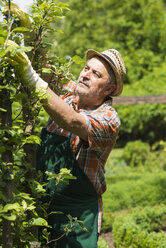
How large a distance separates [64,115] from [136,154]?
879cm

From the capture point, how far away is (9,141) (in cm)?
165

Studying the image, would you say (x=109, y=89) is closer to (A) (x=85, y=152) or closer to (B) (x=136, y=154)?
(A) (x=85, y=152)

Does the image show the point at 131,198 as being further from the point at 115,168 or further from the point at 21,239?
the point at 21,239

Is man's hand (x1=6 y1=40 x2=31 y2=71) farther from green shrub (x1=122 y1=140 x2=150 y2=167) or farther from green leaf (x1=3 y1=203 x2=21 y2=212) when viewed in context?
green shrub (x1=122 y1=140 x2=150 y2=167)

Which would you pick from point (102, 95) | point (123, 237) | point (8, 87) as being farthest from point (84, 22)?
point (8, 87)

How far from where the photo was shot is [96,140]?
7.22 feet

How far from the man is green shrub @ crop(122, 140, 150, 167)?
7.93m

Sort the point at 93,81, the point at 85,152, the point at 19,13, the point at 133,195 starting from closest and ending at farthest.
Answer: the point at 19,13 → the point at 85,152 → the point at 93,81 → the point at 133,195

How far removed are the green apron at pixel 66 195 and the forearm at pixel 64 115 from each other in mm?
277

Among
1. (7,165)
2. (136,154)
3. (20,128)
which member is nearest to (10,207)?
(7,165)

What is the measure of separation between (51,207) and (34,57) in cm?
98

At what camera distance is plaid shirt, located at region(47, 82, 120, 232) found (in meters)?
2.18

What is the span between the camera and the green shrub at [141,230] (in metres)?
4.15

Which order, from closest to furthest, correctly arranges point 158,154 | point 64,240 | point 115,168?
1. point 64,240
2. point 115,168
3. point 158,154
